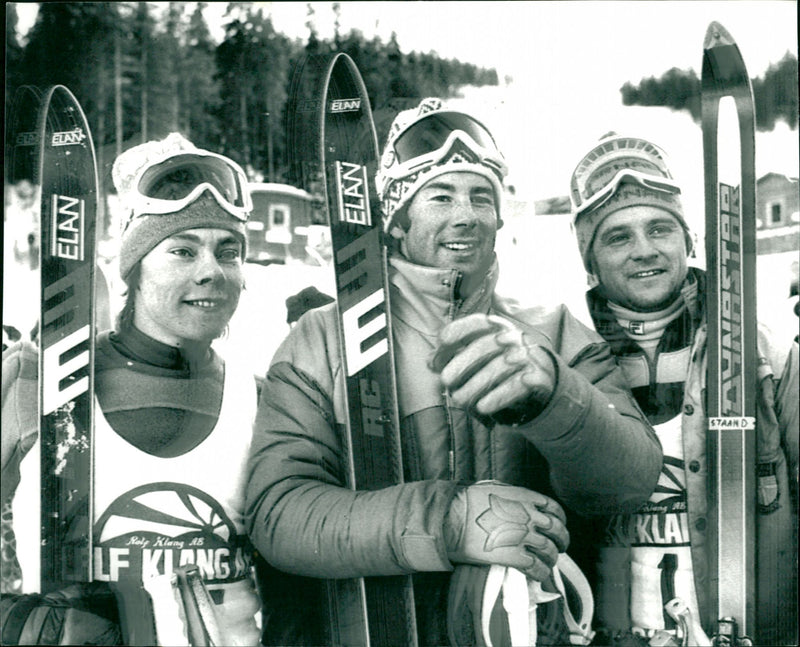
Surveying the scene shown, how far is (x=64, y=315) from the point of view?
3434 millimetres

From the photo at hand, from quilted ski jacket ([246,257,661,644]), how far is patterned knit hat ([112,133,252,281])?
0.50 metres

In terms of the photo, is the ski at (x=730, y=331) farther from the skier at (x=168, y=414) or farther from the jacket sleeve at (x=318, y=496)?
the skier at (x=168, y=414)

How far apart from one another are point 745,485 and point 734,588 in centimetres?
36

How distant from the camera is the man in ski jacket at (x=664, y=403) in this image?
331cm

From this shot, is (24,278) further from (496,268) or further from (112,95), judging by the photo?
(496,268)

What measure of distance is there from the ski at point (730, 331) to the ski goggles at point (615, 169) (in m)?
0.17

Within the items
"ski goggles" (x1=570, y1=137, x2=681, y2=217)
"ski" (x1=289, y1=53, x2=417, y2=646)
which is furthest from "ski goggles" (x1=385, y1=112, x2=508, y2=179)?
"ski goggles" (x1=570, y1=137, x2=681, y2=217)

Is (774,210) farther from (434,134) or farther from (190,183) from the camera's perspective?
(190,183)

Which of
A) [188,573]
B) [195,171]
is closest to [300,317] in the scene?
[195,171]

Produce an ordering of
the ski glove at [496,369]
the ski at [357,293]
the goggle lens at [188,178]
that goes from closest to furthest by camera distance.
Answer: the ski glove at [496,369], the ski at [357,293], the goggle lens at [188,178]

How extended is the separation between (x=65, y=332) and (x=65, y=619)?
39.6 inches

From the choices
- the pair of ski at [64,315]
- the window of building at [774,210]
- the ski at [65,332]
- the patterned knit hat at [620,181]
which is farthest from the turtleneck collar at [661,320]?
the ski at [65,332]

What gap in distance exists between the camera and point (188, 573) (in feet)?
10.9

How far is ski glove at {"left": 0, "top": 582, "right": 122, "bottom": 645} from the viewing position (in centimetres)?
333
